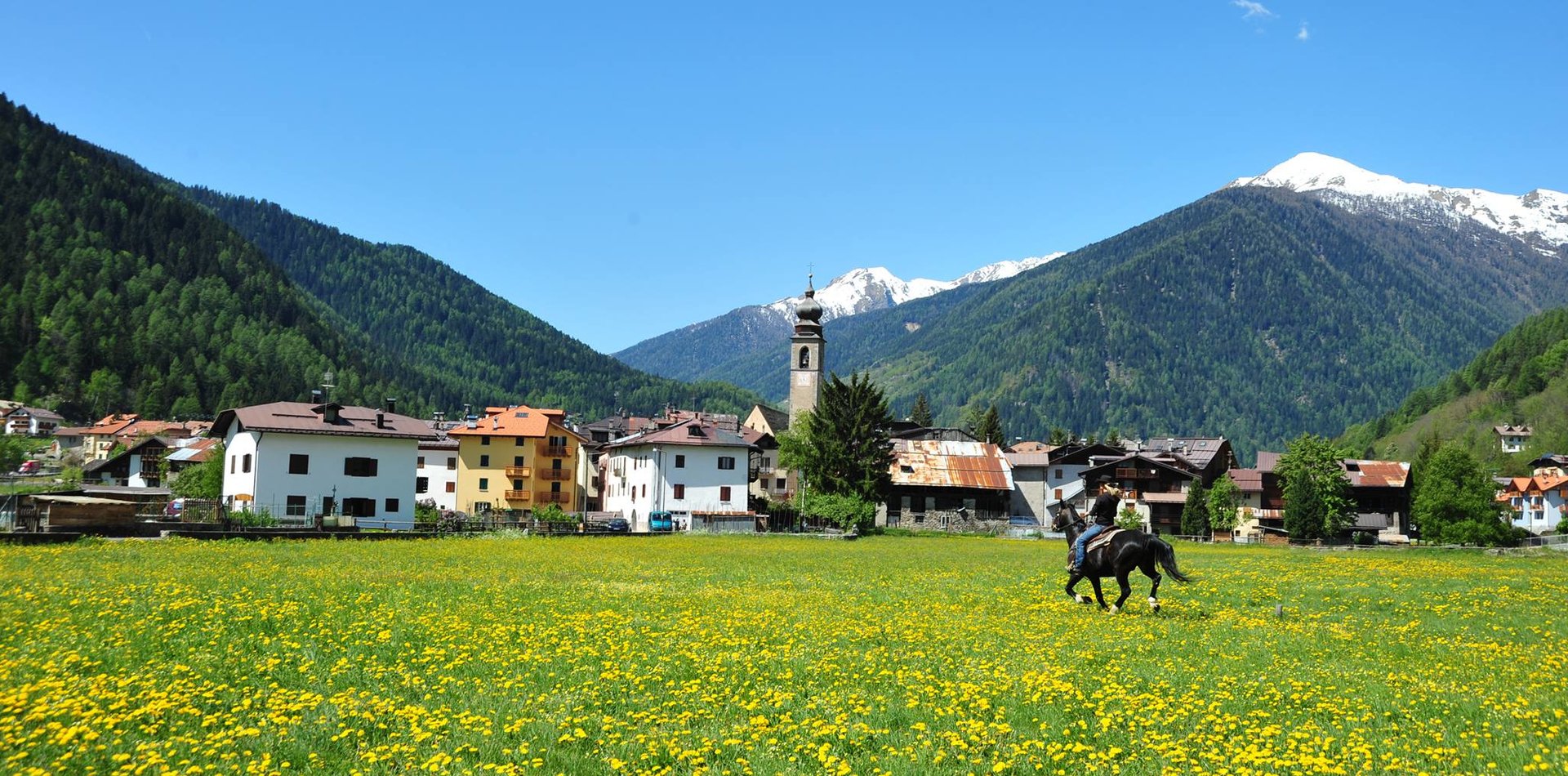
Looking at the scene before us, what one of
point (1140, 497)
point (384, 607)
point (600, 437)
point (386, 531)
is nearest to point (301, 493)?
point (386, 531)

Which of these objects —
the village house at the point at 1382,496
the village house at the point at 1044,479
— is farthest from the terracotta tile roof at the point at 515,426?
the village house at the point at 1382,496

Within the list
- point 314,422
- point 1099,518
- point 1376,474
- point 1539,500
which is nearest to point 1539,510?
point 1539,500

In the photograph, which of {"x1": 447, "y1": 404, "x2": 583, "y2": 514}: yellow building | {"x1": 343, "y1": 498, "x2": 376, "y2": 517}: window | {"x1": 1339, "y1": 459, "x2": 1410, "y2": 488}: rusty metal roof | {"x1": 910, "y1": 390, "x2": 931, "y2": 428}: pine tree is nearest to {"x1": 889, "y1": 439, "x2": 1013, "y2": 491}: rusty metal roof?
{"x1": 1339, "y1": 459, "x2": 1410, "y2": 488}: rusty metal roof

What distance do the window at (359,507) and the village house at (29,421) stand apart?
502ft

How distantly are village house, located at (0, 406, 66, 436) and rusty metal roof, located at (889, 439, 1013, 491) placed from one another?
533 feet

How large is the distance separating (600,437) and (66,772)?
373 ft

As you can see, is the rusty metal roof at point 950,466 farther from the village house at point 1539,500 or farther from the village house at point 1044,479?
the village house at point 1539,500

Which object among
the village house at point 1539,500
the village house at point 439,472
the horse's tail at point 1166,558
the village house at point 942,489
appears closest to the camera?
the horse's tail at point 1166,558

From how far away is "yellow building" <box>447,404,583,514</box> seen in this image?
10225 cm

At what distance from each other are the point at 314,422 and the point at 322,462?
265 centimetres

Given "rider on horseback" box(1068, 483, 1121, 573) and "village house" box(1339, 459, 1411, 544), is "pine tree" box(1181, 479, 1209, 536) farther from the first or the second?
"rider on horseback" box(1068, 483, 1121, 573)

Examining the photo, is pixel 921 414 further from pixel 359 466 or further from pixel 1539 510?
pixel 359 466

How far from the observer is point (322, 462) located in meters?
66.1

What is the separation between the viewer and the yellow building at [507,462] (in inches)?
4026
